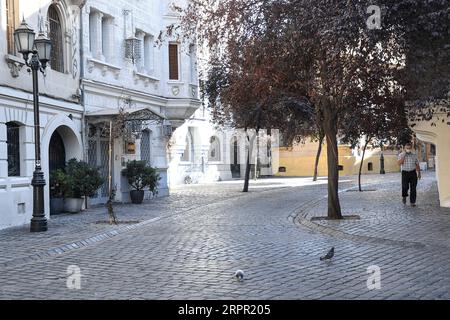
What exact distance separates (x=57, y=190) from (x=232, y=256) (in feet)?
30.1

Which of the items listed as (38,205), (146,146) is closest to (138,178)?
(146,146)

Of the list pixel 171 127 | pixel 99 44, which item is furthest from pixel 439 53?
pixel 171 127

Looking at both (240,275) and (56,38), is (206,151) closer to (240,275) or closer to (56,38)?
(56,38)

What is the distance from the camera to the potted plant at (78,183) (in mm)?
17062

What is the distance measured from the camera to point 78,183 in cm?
1709

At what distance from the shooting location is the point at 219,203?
67.5ft

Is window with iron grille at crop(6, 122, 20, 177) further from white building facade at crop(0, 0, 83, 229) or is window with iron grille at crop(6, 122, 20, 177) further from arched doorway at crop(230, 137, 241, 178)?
arched doorway at crop(230, 137, 241, 178)

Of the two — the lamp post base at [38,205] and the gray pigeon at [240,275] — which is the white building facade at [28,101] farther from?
the gray pigeon at [240,275]

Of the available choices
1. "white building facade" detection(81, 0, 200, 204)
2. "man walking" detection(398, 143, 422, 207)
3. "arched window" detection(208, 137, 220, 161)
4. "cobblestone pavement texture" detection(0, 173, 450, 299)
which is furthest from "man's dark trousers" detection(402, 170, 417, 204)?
"arched window" detection(208, 137, 220, 161)

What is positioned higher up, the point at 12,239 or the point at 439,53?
the point at 439,53

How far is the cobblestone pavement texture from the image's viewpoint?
7.08 meters

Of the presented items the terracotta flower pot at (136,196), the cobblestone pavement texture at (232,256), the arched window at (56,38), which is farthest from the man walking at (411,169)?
the arched window at (56,38)
